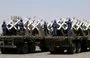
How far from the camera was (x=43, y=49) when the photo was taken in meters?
29.0

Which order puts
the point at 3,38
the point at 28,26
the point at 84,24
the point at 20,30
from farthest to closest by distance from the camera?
the point at 84,24, the point at 28,26, the point at 20,30, the point at 3,38

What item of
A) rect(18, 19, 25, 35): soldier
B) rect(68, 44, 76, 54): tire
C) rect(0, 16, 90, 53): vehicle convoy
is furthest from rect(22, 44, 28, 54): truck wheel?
rect(68, 44, 76, 54): tire

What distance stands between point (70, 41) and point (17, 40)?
12.3 ft

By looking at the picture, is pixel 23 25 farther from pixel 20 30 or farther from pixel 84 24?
pixel 84 24

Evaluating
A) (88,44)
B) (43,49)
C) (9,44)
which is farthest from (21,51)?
(88,44)

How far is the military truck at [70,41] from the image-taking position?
23.3 meters

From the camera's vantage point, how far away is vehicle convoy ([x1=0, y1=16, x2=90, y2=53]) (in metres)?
23.7

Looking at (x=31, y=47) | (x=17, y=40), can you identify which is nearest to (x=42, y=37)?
(x=31, y=47)

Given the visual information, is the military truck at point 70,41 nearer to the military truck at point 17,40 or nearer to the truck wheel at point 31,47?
the military truck at point 17,40

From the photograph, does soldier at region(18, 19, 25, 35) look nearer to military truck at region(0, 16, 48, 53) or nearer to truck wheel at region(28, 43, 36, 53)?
military truck at region(0, 16, 48, 53)

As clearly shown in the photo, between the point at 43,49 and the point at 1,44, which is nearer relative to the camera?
the point at 1,44

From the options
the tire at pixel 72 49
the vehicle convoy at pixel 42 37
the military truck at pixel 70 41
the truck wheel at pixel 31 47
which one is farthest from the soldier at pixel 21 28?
the tire at pixel 72 49

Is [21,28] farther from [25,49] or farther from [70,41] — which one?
[70,41]

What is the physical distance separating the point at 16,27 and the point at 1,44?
2650 millimetres
